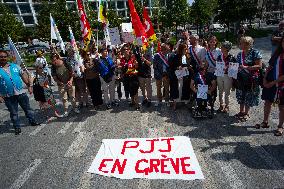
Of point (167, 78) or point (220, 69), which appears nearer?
point (220, 69)

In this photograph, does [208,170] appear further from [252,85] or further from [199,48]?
[199,48]

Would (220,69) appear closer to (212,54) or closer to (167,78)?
(212,54)

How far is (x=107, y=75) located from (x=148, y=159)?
12.6 feet

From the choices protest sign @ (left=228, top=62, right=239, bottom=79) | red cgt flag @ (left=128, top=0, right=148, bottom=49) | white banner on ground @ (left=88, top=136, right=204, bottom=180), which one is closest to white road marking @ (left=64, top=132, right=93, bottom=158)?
white banner on ground @ (left=88, top=136, right=204, bottom=180)

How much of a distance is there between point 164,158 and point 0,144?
4484mm

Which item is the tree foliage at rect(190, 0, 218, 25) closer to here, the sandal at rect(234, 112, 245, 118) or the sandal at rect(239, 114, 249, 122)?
the sandal at rect(234, 112, 245, 118)

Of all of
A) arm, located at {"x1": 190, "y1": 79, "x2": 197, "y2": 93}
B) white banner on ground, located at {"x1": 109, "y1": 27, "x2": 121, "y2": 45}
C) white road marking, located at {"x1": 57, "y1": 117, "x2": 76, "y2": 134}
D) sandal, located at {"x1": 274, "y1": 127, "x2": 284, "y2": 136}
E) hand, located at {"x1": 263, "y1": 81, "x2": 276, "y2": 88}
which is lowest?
white road marking, located at {"x1": 57, "y1": 117, "x2": 76, "y2": 134}

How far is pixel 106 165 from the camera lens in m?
5.14

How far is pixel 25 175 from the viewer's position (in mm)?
5066

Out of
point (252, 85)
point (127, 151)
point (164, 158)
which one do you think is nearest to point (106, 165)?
point (127, 151)

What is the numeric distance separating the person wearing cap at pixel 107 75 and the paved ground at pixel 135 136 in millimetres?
562

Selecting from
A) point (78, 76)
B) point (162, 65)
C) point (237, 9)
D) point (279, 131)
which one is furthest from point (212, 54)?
point (237, 9)

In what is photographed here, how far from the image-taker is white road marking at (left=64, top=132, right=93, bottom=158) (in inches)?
228

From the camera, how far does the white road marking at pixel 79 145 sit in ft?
19.0
